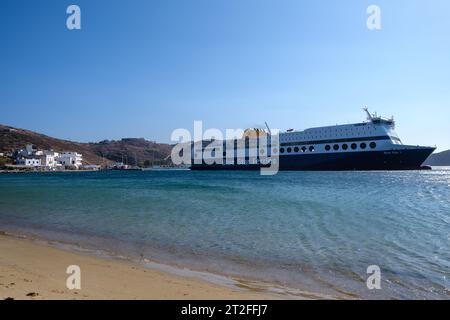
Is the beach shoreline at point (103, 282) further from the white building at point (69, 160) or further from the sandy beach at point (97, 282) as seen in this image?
the white building at point (69, 160)

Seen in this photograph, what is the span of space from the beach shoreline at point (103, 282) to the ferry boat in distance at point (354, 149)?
61633mm

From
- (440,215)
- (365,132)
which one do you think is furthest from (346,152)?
(440,215)

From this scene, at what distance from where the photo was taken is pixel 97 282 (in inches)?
225

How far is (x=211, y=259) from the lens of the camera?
818 centimetres

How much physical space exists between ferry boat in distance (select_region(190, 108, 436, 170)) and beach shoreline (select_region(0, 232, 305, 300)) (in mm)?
Result: 61633

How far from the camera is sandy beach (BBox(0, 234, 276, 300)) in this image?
16.2 feet

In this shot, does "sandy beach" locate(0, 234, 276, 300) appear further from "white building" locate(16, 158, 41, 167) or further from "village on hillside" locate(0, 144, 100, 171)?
"white building" locate(16, 158, 41, 167)

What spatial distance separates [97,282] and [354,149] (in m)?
63.3

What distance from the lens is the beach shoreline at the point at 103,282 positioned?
494 centimetres
